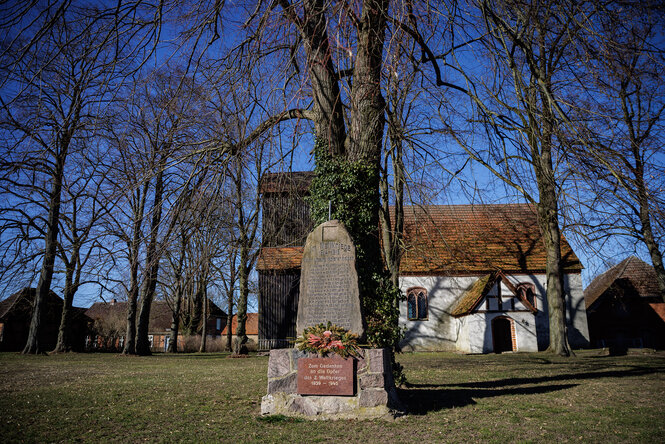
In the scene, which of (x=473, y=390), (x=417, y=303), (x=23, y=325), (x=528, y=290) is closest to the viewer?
(x=473, y=390)

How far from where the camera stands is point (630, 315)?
94.6 feet

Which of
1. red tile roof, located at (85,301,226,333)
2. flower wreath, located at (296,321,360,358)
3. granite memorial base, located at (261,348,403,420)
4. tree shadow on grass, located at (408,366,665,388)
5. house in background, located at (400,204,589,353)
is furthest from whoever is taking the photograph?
red tile roof, located at (85,301,226,333)

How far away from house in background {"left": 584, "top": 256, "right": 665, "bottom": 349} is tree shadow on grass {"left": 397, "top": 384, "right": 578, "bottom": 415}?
23.7 meters

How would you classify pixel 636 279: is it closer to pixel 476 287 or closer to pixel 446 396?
pixel 476 287

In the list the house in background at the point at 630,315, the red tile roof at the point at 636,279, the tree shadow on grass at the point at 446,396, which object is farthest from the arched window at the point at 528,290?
the tree shadow on grass at the point at 446,396

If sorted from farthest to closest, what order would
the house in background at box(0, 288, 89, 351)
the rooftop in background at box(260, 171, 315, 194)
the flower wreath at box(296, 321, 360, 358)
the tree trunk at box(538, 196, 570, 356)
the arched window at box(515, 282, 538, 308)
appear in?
the house in background at box(0, 288, 89, 351) → the arched window at box(515, 282, 538, 308) → the tree trunk at box(538, 196, 570, 356) → the rooftop in background at box(260, 171, 315, 194) → the flower wreath at box(296, 321, 360, 358)

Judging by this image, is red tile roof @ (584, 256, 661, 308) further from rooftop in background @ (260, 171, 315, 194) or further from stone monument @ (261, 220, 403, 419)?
stone monument @ (261, 220, 403, 419)

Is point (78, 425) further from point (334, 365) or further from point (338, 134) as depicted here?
point (338, 134)

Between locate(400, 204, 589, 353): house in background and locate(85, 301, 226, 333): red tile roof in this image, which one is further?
locate(85, 301, 226, 333): red tile roof

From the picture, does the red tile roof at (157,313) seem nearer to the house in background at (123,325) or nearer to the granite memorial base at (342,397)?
the house in background at (123,325)

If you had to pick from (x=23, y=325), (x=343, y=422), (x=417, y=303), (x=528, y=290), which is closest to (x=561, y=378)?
(x=343, y=422)

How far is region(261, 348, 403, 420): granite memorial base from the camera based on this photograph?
6.04 m

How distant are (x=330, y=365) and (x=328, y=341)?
0.35 metres

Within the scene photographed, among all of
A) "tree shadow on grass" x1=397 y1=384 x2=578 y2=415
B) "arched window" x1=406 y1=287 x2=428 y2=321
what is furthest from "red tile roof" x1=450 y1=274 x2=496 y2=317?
"tree shadow on grass" x1=397 y1=384 x2=578 y2=415
